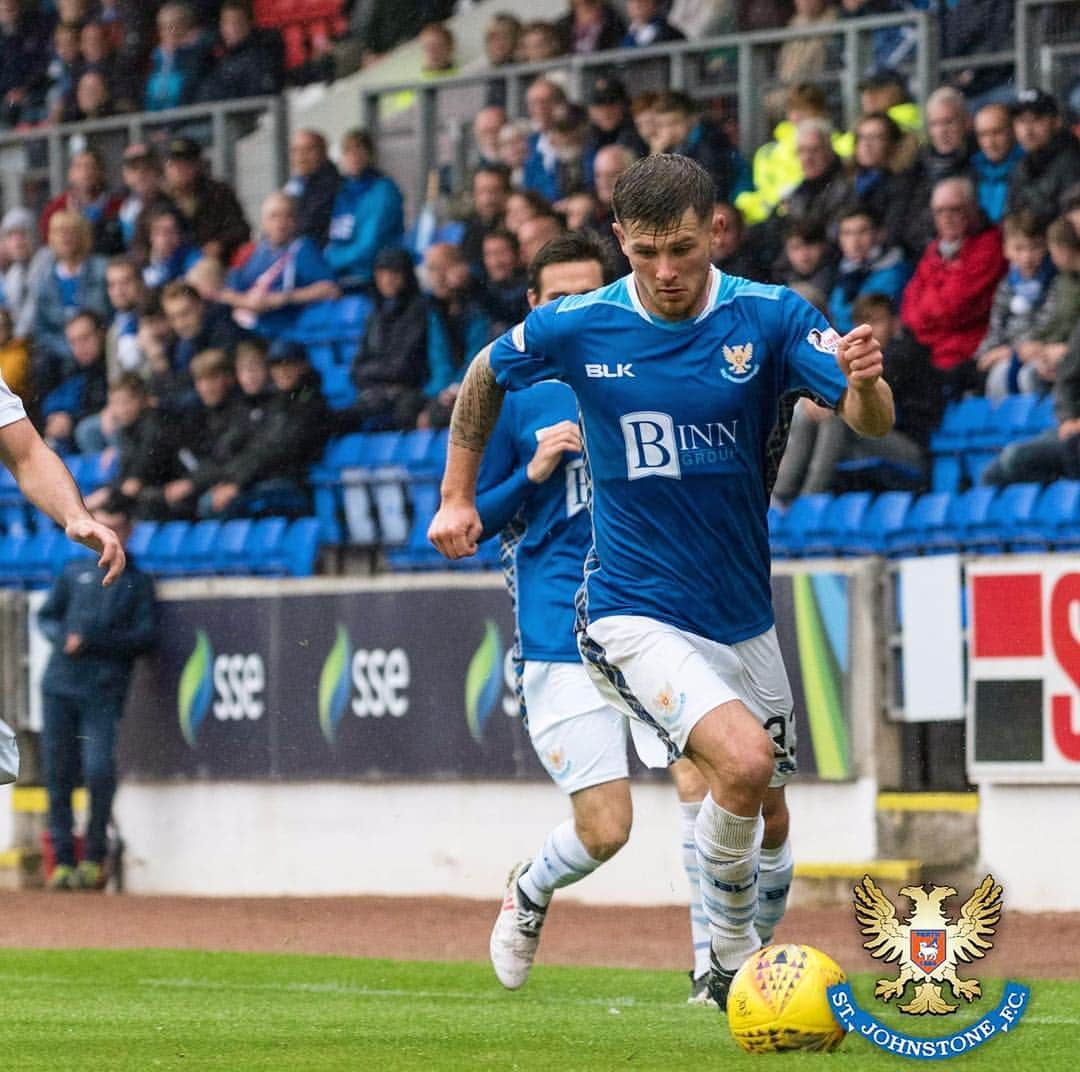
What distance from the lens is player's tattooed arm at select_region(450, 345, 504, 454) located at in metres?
7.21

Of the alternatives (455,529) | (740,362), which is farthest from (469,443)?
(740,362)

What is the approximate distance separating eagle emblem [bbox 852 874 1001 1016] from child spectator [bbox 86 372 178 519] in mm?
11602

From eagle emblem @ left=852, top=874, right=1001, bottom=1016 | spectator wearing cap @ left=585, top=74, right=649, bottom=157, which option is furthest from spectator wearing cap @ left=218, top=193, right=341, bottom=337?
eagle emblem @ left=852, top=874, right=1001, bottom=1016

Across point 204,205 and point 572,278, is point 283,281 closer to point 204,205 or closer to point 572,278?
point 204,205

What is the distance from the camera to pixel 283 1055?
6777mm

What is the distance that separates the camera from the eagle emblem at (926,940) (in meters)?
5.54

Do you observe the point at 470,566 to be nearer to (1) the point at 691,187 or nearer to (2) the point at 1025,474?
(2) the point at 1025,474

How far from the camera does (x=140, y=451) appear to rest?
1700 cm

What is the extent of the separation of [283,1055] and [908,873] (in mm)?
6178

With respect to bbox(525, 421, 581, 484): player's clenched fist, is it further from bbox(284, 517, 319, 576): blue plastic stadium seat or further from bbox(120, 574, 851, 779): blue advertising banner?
bbox(284, 517, 319, 576): blue plastic stadium seat

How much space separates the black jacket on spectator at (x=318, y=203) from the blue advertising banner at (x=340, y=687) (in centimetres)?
360

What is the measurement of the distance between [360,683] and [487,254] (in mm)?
2827

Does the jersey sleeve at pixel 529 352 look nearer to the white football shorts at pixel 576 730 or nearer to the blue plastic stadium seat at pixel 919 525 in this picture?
the white football shorts at pixel 576 730

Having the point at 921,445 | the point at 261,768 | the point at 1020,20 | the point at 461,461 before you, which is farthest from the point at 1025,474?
the point at 461,461
